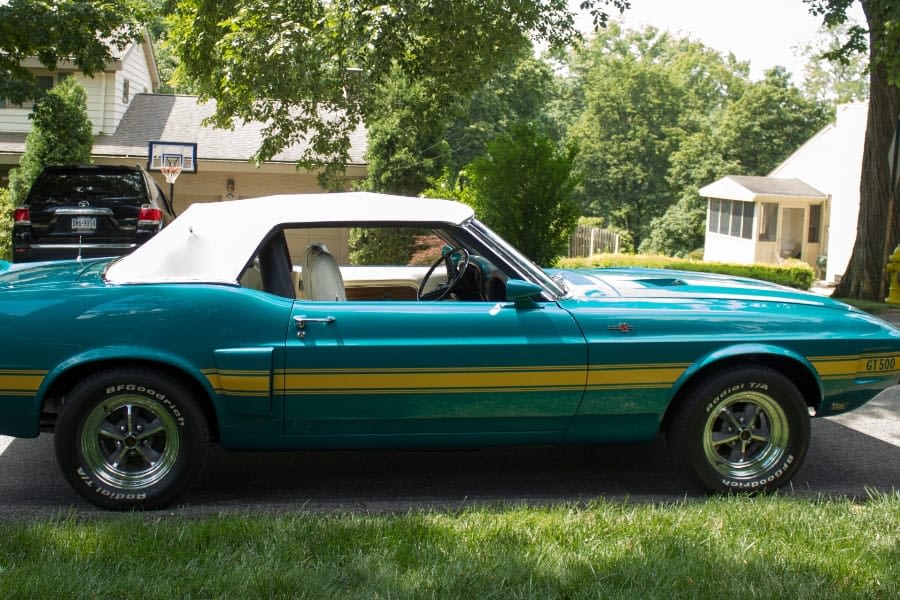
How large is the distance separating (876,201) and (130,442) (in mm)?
17086

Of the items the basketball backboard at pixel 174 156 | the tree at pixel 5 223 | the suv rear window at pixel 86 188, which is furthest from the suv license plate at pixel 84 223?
the basketball backboard at pixel 174 156

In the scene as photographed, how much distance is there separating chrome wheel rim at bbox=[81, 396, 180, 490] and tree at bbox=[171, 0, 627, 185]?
10.6m

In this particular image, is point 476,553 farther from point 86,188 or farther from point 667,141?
point 667,141

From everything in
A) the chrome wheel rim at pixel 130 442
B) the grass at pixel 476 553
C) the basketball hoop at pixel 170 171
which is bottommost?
the grass at pixel 476 553

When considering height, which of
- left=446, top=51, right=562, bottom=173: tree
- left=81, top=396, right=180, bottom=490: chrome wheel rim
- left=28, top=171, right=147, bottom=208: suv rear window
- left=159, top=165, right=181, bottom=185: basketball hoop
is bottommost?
left=81, top=396, right=180, bottom=490: chrome wheel rim

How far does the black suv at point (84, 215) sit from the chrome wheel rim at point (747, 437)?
9.56 metres

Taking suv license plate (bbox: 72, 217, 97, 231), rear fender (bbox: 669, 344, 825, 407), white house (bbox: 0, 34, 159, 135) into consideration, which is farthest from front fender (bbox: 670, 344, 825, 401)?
white house (bbox: 0, 34, 159, 135)

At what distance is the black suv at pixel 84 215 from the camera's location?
509 inches

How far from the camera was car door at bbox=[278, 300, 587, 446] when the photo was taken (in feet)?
15.7

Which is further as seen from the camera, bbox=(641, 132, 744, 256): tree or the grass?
Result: bbox=(641, 132, 744, 256): tree

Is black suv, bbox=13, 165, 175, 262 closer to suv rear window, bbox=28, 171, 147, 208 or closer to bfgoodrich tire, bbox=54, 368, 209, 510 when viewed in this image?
suv rear window, bbox=28, 171, 147, 208

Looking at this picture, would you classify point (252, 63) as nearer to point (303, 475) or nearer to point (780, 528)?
point (303, 475)

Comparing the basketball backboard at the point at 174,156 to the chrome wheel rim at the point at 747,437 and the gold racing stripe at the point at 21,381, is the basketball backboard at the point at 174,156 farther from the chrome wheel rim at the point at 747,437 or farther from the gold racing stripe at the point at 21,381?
the chrome wheel rim at the point at 747,437

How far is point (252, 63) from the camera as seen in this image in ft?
50.7
